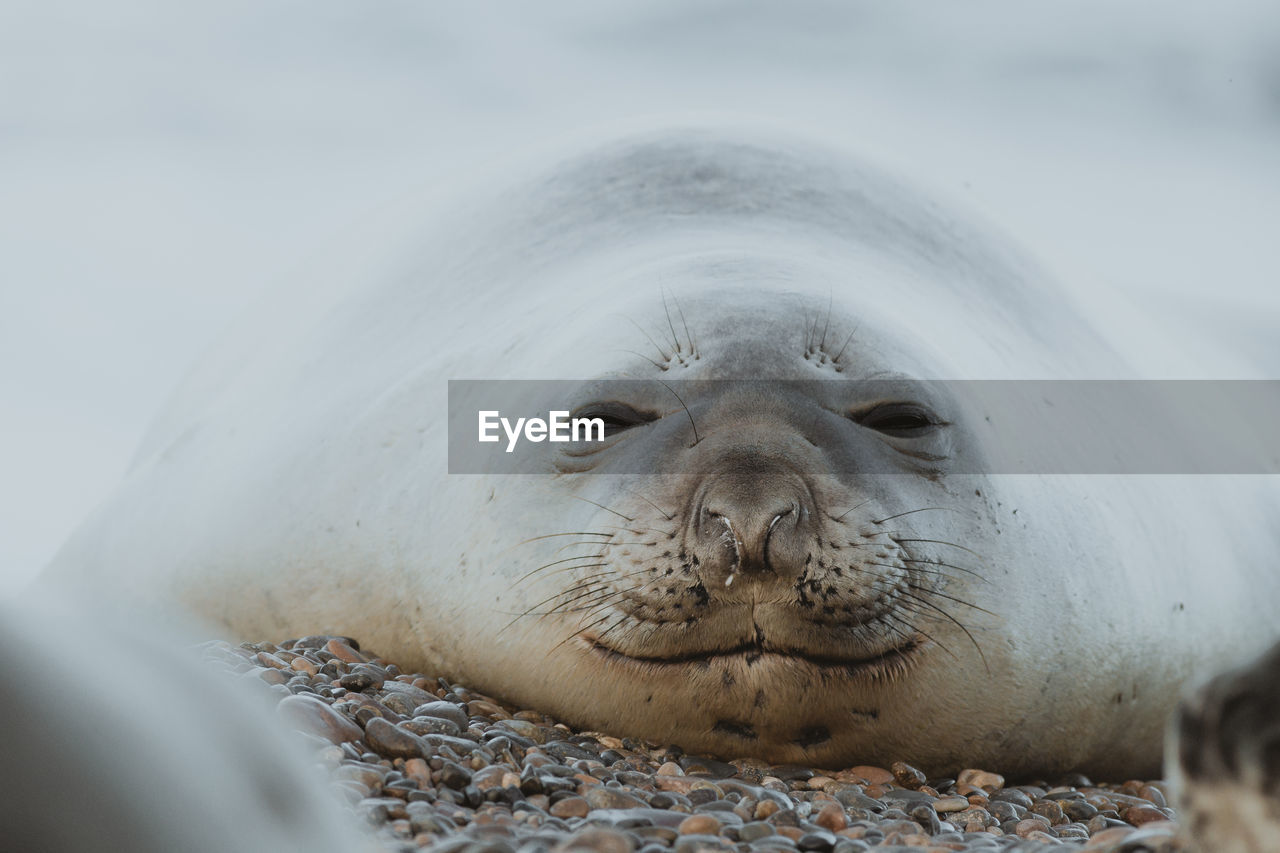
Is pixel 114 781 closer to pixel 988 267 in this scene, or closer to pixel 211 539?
pixel 211 539

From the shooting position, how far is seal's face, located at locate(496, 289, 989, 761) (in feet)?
6.30

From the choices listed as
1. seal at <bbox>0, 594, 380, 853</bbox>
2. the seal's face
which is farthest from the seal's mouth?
seal at <bbox>0, 594, 380, 853</bbox>

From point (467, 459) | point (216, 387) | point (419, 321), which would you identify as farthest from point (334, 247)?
point (467, 459)

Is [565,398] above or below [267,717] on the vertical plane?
above

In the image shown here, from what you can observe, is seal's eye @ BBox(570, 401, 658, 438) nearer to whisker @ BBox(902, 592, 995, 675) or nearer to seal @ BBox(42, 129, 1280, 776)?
seal @ BBox(42, 129, 1280, 776)

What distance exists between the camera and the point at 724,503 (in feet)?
6.21

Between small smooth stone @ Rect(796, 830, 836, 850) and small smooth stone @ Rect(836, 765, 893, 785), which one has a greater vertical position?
small smooth stone @ Rect(836, 765, 893, 785)

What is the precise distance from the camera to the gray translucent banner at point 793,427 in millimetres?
2104

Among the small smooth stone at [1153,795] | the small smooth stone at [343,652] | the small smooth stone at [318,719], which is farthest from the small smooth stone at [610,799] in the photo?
the small smooth stone at [1153,795]

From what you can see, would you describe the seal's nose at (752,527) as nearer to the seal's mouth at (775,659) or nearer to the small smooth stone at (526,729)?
the seal's mouth at (775,659)

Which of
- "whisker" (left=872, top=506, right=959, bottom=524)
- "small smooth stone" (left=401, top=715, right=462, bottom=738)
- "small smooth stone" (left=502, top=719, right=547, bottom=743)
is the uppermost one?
"whisker" (left=872, top=506, right=959, bottom=524)

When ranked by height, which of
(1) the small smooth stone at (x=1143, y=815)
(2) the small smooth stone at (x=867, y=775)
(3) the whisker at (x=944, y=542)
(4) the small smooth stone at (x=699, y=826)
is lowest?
(1) the small smooth stone at (x=1143, y=815)

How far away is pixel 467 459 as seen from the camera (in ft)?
8.09

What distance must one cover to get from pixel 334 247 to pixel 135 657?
2.53 m
